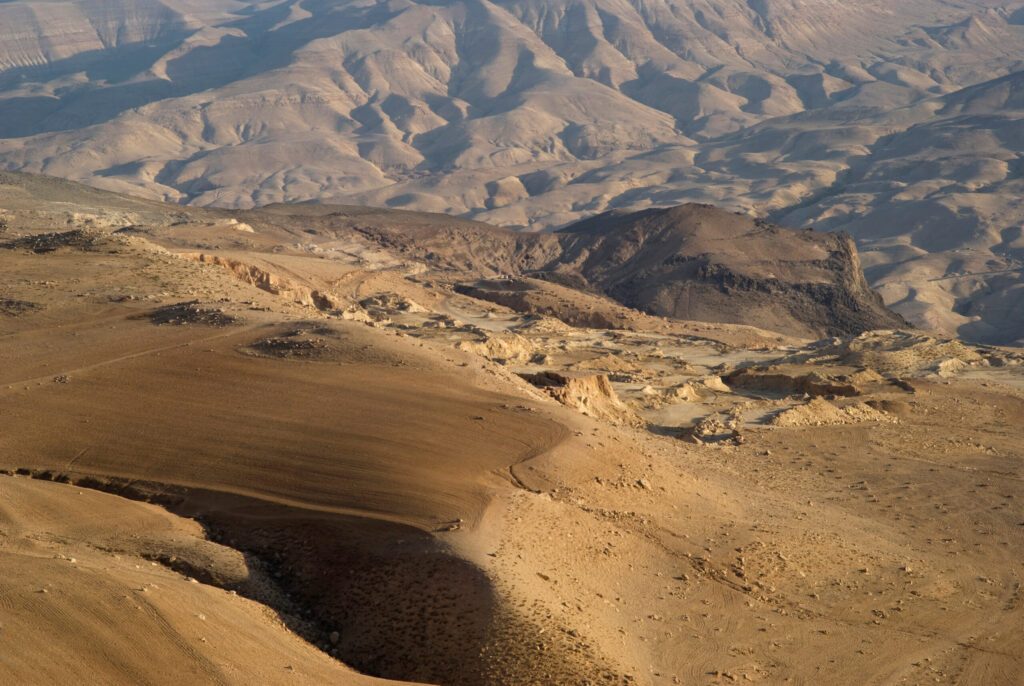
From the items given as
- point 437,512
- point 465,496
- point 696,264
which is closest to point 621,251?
point 696,264

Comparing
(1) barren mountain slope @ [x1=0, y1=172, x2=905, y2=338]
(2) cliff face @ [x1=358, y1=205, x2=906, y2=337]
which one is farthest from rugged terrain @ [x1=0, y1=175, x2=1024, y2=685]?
(2) cliff face @ [x1=358, y1=205, x2=906, y2=337]

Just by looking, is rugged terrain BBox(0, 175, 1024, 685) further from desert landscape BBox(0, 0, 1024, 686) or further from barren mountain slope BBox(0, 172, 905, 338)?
barren mountain slope BBox(0, 172, 905, 338)

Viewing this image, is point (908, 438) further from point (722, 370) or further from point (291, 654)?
point (291, 654)

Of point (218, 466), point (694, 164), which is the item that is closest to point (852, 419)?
point (218, 466)

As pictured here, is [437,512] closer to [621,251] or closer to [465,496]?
[465,496]

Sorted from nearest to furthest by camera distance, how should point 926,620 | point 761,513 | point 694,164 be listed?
point 926,620 < point 761,513 < point 694,164

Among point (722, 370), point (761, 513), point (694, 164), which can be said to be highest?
point (761, 513)

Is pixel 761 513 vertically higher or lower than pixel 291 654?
lower
